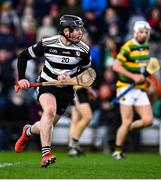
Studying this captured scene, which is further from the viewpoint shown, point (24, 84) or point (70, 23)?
point (70, 23)

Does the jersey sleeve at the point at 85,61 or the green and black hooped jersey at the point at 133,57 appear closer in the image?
the jersey sleeve at the point at 85,61

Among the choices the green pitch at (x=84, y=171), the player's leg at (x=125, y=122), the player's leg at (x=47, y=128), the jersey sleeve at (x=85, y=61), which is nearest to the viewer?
the green pitch at (x=84, y=171)

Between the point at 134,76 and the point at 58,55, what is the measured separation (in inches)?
117

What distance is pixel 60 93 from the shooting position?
Result: 10.9m

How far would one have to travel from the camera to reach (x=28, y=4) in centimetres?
2028

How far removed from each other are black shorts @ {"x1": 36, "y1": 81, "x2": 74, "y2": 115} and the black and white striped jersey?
0.56 feet

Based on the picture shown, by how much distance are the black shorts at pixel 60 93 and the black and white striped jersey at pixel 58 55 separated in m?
0.17

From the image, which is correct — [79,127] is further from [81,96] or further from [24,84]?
[24,84]

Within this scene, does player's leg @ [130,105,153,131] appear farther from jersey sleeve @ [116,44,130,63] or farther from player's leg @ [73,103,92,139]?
player's leg @ [73,103,92,139]

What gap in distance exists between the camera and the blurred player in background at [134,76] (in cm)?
1355

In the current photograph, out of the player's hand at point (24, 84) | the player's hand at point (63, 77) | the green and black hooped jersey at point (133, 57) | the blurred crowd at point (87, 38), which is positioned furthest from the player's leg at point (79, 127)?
the player's hand at point (24, 84)

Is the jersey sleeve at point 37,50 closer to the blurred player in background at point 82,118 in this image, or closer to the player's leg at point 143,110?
the player's leg at point 143,110

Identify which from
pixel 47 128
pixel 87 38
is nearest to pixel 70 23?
pixel 47 128

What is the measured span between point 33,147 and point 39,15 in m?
3.84
